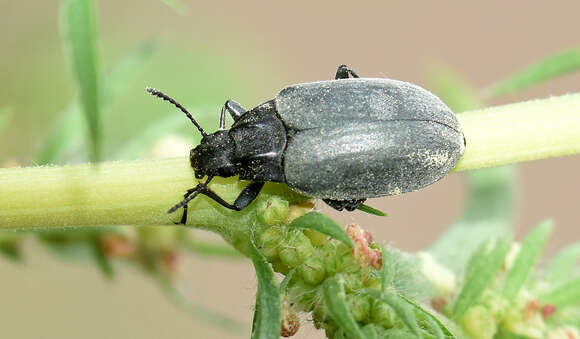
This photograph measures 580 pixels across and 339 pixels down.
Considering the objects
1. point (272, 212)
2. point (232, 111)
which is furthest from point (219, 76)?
point (272, 212)

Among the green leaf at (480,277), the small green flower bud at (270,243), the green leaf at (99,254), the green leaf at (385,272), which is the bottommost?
the green leaf at (99,254)

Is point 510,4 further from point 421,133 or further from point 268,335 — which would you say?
point 268,335

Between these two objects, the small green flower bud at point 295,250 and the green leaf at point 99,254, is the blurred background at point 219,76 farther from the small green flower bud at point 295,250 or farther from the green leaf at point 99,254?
the small green flower bud at point 295,250

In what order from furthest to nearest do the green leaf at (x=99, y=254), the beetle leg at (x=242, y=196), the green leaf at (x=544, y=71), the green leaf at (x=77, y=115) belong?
the green leaf at (x=99, y=254), the green leaf at (x=77, y=115), the green leaf at (x=544, y=71), the beetle leg at (x=242, y=196)

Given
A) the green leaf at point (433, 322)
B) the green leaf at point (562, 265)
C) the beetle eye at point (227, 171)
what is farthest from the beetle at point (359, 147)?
the green leaf at point (562, 265)

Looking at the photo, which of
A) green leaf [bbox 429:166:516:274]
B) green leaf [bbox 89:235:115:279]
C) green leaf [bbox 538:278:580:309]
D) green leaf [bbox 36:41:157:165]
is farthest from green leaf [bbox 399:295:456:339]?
green leaf [bbox 89:235:115:279]

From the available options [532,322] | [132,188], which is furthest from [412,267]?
[132,188]

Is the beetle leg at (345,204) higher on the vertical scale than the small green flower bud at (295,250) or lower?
lower
